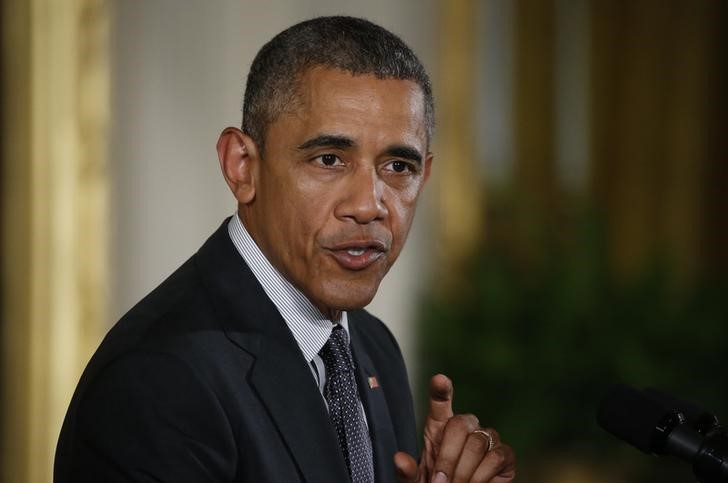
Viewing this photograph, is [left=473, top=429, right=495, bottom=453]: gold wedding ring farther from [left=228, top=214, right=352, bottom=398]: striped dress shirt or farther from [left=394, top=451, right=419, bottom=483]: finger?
[left=228, top=214, right=352, bottom=398]: striped dress shirt

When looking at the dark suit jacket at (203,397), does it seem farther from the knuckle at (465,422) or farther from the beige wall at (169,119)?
the beige wall at (169,119)

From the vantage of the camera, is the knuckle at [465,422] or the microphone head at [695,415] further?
the knuckle at [465,422]

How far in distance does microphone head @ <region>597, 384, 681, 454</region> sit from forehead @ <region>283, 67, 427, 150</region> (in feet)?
1.57

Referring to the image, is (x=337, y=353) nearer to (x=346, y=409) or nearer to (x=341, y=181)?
(x=346, y=409)

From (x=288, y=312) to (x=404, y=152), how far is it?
30 centimetres

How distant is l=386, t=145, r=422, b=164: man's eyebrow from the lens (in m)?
1.56

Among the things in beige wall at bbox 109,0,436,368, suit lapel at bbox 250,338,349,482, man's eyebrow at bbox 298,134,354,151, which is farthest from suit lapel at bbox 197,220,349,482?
beige wall at bbox 109,0,436,368

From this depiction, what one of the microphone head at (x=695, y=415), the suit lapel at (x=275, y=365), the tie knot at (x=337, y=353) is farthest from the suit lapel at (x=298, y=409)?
the microphone head at (x=695, y=415)

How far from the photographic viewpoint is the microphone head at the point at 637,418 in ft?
4.74

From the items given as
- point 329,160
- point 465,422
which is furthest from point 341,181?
point 465,422

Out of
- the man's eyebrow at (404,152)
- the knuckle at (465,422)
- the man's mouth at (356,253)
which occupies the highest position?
the man's eyebrow at (404,152)

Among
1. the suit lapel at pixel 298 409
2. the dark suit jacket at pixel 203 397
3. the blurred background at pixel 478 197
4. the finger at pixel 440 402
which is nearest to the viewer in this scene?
the dark suit jacket at pixel 203 397

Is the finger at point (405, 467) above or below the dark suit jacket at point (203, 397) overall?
below

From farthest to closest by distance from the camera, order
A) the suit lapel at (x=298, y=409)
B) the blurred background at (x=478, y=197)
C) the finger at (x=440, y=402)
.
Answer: the blurred background at (x=478, y=197) < the finger at (x=440, y=402) < the suit lapel at (x=298, y=409)
